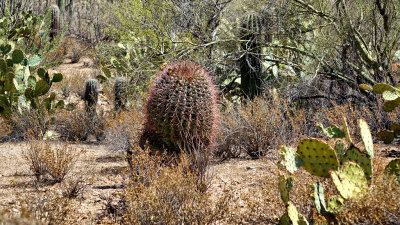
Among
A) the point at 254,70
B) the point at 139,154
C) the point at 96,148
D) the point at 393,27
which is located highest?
the point at 393,27

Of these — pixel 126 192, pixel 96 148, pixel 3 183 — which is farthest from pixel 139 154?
pixel 96 148

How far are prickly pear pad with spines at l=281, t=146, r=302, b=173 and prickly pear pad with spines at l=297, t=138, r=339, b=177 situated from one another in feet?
0.14

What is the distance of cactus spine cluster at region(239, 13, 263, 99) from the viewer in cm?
716

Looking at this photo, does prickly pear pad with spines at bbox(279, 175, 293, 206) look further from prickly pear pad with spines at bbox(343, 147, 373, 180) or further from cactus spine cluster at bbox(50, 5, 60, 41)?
cactus spine cluster at bbox(50, 5, 60, 41)

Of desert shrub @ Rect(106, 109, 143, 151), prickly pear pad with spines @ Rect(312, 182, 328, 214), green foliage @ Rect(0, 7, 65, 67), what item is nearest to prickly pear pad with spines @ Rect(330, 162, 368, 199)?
prickly pear pad with spines @ Rect(312, 182, 328, 214)

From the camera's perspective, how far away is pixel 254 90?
7.38 metres

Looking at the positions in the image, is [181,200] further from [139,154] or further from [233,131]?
[233,131]

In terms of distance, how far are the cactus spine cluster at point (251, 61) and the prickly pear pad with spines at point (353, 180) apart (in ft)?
13.1

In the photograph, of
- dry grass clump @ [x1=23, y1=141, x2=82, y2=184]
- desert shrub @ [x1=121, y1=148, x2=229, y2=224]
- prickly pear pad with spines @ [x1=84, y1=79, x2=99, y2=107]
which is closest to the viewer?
desert shrub @ [x1=121, y1=148, x2=229, y2=224]

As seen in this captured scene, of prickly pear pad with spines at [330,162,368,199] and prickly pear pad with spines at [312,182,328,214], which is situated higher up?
prickly pear pad with spines at [330,162,368,199]

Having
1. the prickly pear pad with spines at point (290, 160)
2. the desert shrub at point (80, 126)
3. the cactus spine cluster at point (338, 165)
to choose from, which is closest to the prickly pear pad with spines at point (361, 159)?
the cactus spine cluster at point (338, 165)

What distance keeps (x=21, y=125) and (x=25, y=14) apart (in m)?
3.52

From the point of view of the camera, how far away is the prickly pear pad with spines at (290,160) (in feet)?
11.1

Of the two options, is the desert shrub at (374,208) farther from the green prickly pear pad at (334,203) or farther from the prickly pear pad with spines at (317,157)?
the prickly pear pad with spines at (317,157)
